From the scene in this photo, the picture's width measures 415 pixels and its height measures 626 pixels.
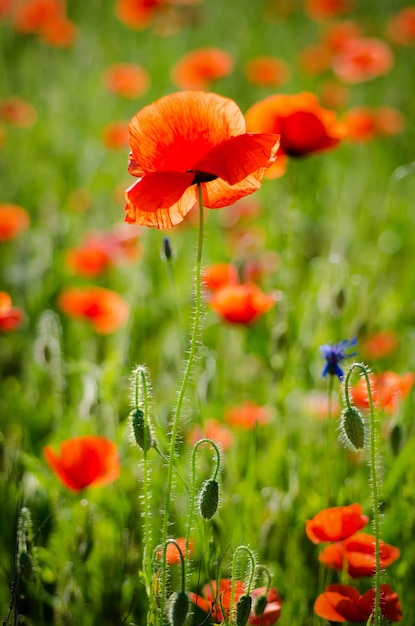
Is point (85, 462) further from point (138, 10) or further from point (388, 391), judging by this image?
point (138, 10)

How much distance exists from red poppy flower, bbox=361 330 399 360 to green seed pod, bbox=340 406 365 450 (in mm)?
1107

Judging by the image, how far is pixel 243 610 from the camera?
114 centimetres

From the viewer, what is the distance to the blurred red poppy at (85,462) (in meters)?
1.59

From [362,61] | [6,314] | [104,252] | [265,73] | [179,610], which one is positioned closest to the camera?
[179,610]

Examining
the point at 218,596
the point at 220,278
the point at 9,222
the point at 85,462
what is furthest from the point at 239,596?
the point at 9,222

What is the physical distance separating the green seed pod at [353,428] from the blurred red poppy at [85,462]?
22.3 inches

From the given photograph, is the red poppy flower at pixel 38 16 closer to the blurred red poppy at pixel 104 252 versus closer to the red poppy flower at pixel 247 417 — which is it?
the blurred red poppy at pixel 104 252

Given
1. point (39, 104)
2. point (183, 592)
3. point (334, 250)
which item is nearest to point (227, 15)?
point (39, 104)

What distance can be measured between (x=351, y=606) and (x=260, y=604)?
154 mm

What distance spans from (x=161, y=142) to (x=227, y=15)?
17.2ft

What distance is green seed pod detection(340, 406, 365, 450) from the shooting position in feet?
4.09

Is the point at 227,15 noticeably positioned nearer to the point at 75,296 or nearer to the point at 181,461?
the point at 75,296

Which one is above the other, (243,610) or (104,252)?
(104,252)

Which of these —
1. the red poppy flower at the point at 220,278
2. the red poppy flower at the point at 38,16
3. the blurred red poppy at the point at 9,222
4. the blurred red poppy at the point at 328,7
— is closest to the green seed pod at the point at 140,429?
the red poppy flower at the point at 220,278
